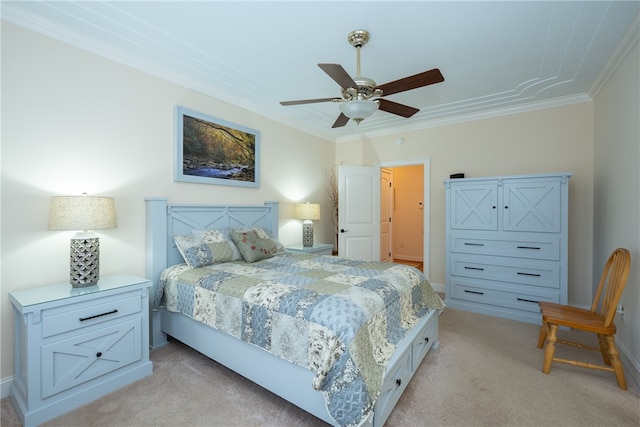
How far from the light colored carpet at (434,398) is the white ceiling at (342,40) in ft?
8.82

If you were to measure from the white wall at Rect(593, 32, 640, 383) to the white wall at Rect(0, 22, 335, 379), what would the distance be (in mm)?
3927

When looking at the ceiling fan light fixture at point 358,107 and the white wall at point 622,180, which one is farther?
the white wall at point 622,180

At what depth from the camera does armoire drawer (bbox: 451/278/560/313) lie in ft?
10.8

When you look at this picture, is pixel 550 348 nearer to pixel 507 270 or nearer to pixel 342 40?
pixel 507 270

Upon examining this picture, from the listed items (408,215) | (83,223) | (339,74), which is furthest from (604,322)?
(408,215)

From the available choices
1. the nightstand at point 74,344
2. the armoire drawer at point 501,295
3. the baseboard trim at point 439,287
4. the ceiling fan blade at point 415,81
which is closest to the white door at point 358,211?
the baseboard trim at point 439,287

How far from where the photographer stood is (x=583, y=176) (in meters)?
3.46

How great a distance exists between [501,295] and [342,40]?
11.1ft

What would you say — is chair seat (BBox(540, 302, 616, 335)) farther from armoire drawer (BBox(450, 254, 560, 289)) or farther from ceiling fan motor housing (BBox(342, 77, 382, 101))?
ceiling fan motor housing (BBox(342, 77, 382, 101))

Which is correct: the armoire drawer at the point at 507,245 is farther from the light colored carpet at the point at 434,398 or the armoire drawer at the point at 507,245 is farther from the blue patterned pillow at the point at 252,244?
the blue patterned pillow at the point at 252,244

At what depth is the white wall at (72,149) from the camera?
2.00 metres

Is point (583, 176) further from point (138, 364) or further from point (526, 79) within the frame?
point (138, 364)

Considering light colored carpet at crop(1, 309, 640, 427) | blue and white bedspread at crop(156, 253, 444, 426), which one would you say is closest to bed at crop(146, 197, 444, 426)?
blue and white bedspread at crop(156, 253, 444, 426)

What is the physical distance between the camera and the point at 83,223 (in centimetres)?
196
